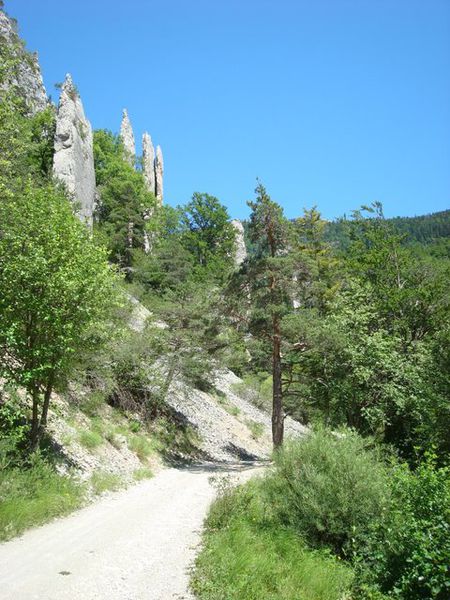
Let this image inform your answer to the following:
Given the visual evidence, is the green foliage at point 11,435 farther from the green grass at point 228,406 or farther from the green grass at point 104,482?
the green grass at point 228,406

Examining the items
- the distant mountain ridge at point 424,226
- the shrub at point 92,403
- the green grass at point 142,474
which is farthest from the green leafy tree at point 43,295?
the distant mountain ridge at point 424,226

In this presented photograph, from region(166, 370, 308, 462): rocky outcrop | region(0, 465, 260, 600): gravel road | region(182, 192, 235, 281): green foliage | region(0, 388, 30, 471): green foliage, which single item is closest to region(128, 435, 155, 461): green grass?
region(166, 370, 308, 462): rocky outcrop

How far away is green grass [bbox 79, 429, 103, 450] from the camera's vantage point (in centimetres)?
1455

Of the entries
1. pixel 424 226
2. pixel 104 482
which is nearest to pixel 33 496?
pixel 104 482

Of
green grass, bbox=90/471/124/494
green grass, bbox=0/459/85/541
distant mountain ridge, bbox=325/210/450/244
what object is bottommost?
green grass, bbox=90/471/124/494

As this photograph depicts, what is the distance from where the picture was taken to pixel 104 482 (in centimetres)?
1273

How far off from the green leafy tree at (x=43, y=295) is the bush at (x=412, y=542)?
749cm

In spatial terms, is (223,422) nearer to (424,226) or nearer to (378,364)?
(378,364)

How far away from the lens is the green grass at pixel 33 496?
332 inches

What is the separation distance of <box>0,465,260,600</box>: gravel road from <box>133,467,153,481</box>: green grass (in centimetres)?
315

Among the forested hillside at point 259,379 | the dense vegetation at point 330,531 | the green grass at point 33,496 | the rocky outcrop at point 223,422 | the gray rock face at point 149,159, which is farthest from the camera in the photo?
the gray rock face at point 149,159

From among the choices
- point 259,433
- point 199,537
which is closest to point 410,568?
point 199,537

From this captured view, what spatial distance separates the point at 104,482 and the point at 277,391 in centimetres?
891

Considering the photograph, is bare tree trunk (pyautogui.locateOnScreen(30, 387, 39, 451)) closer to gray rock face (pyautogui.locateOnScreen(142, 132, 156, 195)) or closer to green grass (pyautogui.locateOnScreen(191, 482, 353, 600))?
green grass (pyautogui.locateOnScreen(191, 482, 353, 600))
